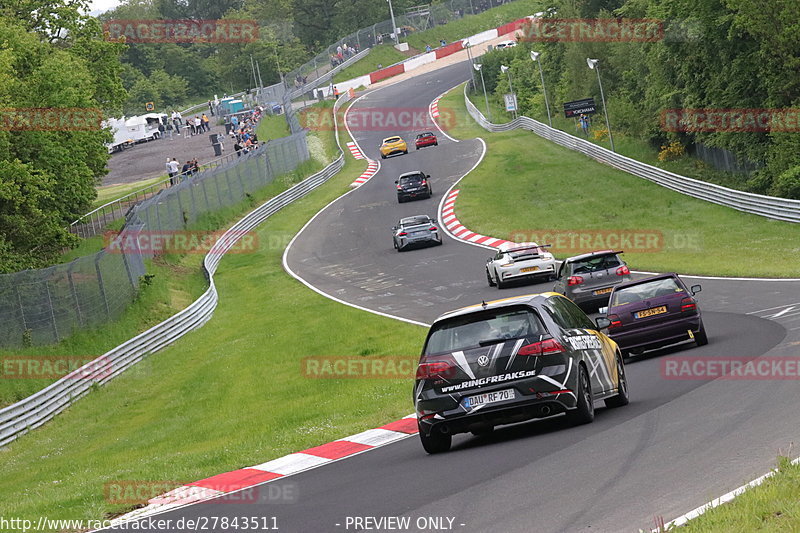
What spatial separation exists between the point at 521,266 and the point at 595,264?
253 inches

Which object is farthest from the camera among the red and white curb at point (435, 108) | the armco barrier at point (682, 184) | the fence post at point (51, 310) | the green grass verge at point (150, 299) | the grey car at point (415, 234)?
the red and white curb at point (435, 108)

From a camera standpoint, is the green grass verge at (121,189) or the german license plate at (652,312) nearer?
the german license plate at (652,312)

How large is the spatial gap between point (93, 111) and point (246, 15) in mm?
97404

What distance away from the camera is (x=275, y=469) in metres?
12.3

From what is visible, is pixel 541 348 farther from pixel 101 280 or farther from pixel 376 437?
pixel 101 280

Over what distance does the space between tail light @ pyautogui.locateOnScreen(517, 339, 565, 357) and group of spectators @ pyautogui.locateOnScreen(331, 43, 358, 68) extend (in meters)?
107

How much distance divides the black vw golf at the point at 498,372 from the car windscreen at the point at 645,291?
781 cm

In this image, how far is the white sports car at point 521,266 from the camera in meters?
32.5

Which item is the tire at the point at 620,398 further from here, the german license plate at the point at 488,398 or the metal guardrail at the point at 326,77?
the metal guardrail at the point at 326,77

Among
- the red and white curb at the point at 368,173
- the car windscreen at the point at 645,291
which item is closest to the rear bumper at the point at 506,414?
the car windscreen at the point at 645,291

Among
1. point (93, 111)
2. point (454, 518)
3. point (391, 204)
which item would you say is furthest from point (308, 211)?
point (454, 518)

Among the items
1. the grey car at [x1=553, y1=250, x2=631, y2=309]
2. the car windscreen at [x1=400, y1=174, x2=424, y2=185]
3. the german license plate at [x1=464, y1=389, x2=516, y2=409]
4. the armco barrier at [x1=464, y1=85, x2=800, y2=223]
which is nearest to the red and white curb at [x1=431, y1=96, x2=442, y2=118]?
the armco barrier at [x1=464, y1=85, x2=800, y2=223]

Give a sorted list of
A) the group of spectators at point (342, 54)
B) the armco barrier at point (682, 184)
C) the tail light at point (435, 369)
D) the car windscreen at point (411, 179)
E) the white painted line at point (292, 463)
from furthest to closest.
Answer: the group of spectators at point (342, 54) → the car windscreen at point (411, 179) → the armco barrier at point (682, 184) → the white painted line at point (292, 463) → the tail light at point (435, 369)

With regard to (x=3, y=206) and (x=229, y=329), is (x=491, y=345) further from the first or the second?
(x=3, y=206)
